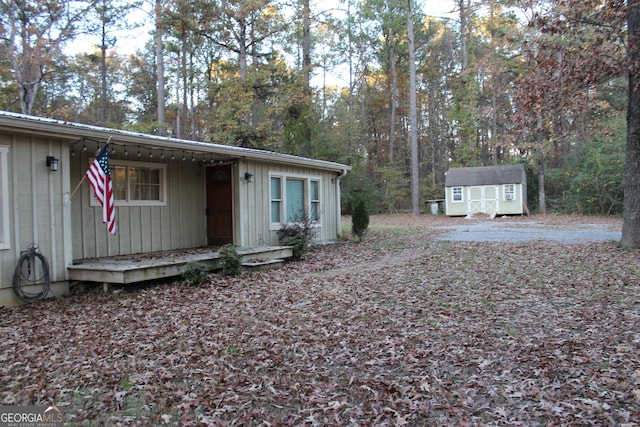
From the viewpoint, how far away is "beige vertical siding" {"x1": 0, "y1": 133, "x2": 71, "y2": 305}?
5.79 m

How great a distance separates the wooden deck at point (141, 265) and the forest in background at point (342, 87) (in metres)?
7.90

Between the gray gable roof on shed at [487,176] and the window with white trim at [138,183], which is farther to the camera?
the gray gable roof on shed at [487,176]

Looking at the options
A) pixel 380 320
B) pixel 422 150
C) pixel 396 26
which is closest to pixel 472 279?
pixel 380 320

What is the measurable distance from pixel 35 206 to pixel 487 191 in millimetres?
23859

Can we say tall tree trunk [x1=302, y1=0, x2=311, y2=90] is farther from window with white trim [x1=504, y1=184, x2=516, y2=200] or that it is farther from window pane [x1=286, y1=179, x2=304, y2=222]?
window with white trim [x1=504, y1=184, x2=516, y2=200]

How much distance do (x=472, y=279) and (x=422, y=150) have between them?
92.4ft

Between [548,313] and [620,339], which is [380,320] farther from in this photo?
[620,339]

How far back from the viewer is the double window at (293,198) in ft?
34.5

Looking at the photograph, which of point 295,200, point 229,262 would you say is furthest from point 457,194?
point 229,262

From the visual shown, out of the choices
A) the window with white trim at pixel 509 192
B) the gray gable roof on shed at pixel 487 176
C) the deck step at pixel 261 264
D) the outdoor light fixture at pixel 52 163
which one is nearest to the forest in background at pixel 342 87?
the gray gable roof on shed at pixel 487 176

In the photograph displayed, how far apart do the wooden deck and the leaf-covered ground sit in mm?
299

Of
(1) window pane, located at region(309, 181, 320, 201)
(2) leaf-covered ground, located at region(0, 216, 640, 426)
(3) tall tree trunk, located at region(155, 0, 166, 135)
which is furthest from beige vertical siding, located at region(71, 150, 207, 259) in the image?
(3) tall tree trunk, located at region(155, 0, 166, 135)

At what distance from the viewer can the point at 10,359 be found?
3775 millimetres

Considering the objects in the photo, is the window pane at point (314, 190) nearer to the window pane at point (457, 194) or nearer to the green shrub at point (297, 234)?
the green shrub at point (297, 234)
